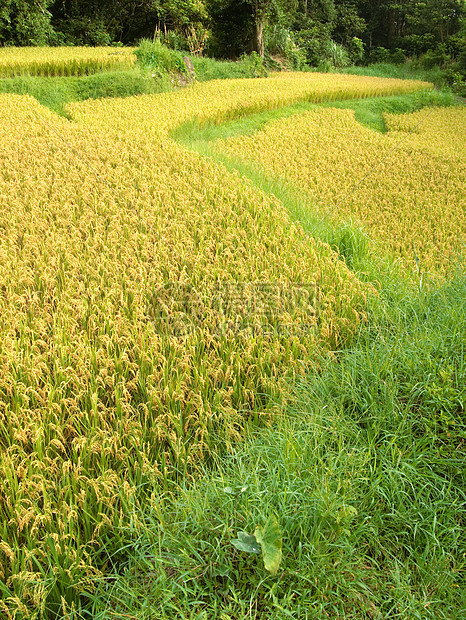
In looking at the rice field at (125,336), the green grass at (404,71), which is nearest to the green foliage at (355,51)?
the green grass at (404,71)

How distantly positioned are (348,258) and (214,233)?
3.56ft

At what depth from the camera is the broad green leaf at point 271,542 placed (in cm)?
131

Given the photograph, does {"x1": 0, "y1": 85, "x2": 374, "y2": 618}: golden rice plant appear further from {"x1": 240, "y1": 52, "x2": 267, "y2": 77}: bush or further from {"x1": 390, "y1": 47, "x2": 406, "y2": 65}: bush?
{"x1": 390, "y1": 47, "x2": 406, "y2": 65}: bush

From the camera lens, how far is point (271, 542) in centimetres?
135

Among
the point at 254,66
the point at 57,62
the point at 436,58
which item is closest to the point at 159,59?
the point at 57,62

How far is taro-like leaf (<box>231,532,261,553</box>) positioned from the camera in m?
1.34

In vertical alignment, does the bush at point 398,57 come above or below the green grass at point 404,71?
above

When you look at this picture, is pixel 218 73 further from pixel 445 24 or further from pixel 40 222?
pixel 445 24

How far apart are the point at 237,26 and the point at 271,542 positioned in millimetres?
19792

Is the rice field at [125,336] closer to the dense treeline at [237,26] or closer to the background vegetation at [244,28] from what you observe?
the dense treeline at [237,26]

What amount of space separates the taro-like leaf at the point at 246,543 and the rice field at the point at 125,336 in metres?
0.39

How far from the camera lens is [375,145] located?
7.55 metres

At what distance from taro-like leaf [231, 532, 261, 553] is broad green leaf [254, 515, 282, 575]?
26 mm

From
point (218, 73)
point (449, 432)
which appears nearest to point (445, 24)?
point (218, 73)
